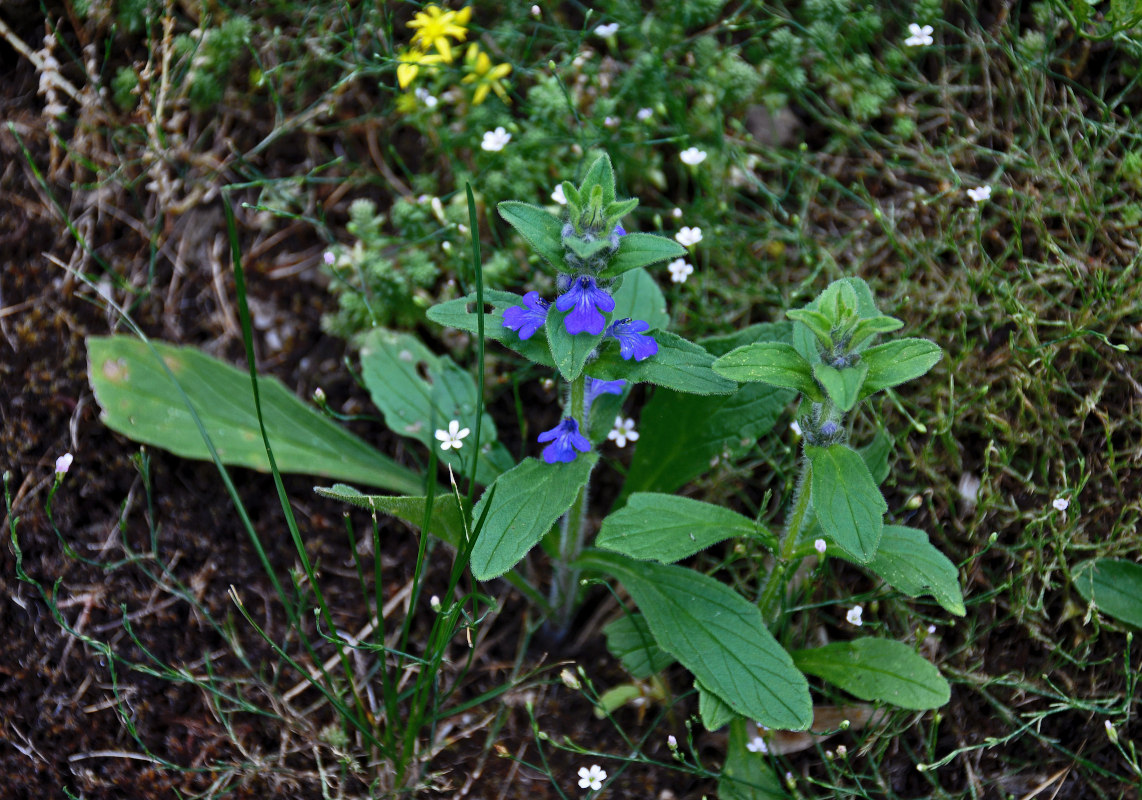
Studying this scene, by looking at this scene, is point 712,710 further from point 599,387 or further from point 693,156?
point 693,156

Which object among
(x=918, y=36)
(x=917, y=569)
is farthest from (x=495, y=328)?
(x=918, y=36)

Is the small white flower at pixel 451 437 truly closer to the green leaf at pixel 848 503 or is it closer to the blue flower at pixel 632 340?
the blue flower at pixel 632 340

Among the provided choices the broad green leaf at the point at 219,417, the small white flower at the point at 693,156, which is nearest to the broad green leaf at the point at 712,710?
the broad green leaf at the point at 219,417

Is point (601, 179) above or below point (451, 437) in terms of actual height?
above

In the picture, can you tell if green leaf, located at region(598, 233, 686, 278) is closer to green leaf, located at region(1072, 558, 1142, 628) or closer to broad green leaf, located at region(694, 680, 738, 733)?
broad green leaf, located at region(694, 680, 738, 733)

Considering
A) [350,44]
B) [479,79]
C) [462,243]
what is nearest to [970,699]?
[462,243]

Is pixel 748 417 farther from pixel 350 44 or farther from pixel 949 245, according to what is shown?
pixel 350 44
